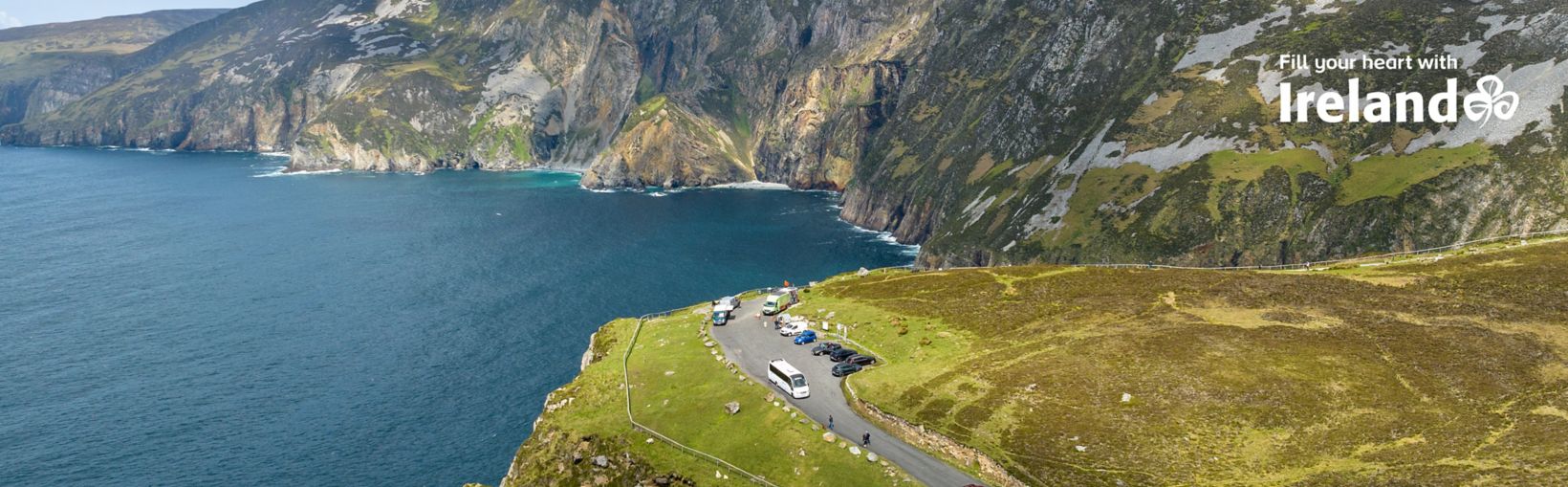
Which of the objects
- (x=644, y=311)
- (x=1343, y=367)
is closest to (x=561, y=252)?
(x=644, y=311)

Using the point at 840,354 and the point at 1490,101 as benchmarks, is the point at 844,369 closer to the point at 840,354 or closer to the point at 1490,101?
the point at 840,354

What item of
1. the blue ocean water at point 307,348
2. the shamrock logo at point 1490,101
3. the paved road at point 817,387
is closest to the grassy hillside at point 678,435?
the paved road at point 817,387

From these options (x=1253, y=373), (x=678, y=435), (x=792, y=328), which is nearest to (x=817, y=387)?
(x=678, y=435)

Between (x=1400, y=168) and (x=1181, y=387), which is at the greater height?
(x=1400, y=168)

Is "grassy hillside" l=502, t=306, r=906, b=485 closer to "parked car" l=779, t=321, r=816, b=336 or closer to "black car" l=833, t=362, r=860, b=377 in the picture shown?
"black car" l=833, t=362, r=860, b=377

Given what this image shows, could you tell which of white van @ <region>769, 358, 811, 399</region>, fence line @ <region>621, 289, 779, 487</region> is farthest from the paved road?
fence line @ <region>621, 289, 779, 487</region>

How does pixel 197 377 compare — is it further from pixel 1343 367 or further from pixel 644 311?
pixel 1343 367
